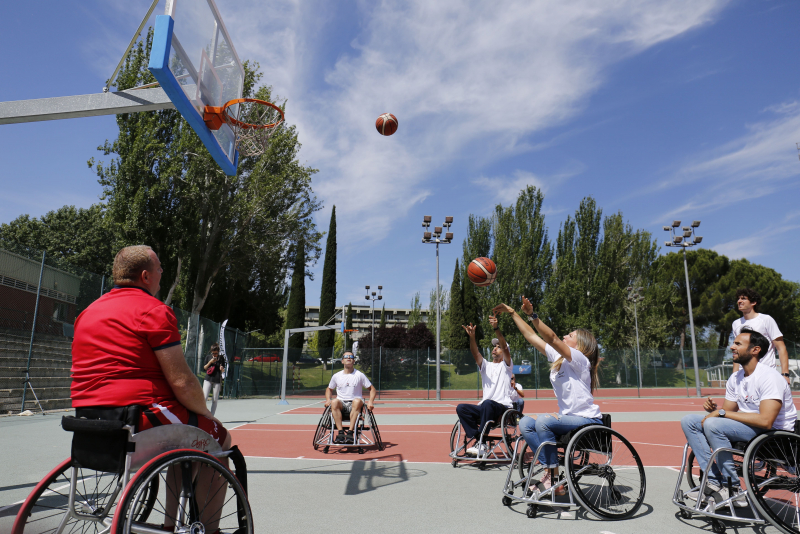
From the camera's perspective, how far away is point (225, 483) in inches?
99.7

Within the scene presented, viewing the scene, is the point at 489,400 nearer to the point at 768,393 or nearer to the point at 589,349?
the point at 589,349

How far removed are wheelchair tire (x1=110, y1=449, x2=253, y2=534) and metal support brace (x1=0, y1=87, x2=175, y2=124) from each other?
361 cm

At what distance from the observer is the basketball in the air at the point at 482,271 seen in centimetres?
603

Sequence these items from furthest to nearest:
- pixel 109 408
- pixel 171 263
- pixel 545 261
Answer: pixel 545 261 < pixel 171 263 < pixel 109 408

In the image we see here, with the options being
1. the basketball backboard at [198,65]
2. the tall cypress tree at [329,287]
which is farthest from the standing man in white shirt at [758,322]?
the tall cypress tree at [329,287]

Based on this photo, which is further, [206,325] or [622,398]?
[622,398]

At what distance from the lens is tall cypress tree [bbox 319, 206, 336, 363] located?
44.5 meters

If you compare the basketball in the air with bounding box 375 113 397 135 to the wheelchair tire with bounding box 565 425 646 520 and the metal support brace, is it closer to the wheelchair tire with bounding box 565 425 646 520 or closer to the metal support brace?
the metal support brace

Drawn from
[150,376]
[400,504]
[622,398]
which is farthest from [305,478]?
[622,398]

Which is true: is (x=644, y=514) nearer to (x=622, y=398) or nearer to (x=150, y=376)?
(x=150, y=376)

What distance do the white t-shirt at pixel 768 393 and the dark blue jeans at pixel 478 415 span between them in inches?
110

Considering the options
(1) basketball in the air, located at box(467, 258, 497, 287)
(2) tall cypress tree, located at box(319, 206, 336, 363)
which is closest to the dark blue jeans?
(1) basketball in the air, located at box(467, 258, 497, 287)

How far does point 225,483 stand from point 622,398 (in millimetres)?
25317

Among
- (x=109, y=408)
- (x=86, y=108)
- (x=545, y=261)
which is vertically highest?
(x=545, y=261)
